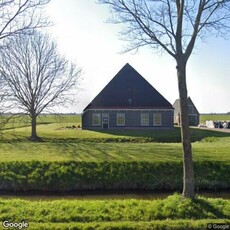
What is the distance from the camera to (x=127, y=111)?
3472 cm

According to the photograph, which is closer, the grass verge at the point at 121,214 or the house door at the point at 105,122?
the grass verge at the point at 121,214

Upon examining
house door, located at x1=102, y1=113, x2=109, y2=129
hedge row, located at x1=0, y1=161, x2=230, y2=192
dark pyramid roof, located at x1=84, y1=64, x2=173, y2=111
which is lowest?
hedge row, located at x1=0, y1=161, x2=230, y2=192

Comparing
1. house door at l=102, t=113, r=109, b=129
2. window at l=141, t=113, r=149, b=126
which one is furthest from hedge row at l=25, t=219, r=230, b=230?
window at l=141, t=113, r=149, b=126

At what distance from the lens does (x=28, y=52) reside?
→ 2922 centimetres

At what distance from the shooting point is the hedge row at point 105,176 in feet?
44.0

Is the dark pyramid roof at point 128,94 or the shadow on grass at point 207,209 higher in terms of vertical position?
the dark pyramid roof at point 128,94

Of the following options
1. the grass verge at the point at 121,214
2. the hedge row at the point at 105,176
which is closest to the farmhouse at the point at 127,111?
the hedge row at the point at 105,176

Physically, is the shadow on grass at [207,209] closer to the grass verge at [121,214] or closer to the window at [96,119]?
the grass verge at [121,214]

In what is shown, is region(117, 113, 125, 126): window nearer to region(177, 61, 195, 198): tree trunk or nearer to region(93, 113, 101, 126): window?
region(93, 113, 101, 126): window

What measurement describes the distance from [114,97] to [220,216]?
28.1m

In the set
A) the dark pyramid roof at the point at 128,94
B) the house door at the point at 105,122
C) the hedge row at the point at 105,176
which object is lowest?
the hedge row at the point at 105,176

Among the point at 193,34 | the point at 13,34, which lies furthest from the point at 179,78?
the point at 13,34

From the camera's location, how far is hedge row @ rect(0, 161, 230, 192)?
44.0 feet

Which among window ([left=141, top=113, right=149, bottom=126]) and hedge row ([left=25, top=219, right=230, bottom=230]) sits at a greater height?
window ([left=141, top=113, right=149, bottom=126])
